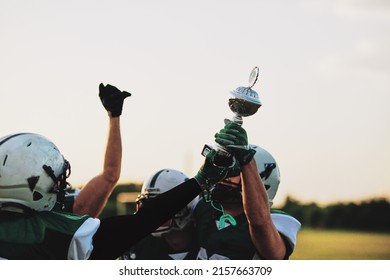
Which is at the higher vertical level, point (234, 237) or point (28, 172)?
point (28, 172)

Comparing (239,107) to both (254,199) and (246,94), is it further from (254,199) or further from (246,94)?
(254,199)

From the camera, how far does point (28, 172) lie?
7.93 feet

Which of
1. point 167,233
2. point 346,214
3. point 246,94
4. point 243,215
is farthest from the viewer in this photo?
point 346,214

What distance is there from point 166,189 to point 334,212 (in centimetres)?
2245

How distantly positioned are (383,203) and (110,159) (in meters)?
17.3

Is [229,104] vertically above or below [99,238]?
above

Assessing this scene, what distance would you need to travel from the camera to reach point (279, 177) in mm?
3105

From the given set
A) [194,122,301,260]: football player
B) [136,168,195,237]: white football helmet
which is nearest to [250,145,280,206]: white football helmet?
[194,122,301,260]: football player

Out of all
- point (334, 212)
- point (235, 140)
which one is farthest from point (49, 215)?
point (334, 212)

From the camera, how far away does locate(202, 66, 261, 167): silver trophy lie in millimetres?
2473

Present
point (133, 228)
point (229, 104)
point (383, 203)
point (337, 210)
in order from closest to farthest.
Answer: point (133, 228)
point (229, 104)
point (383, 203)
point (337, 210)

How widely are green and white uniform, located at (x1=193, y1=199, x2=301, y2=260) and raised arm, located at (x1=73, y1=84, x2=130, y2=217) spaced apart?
47cm
